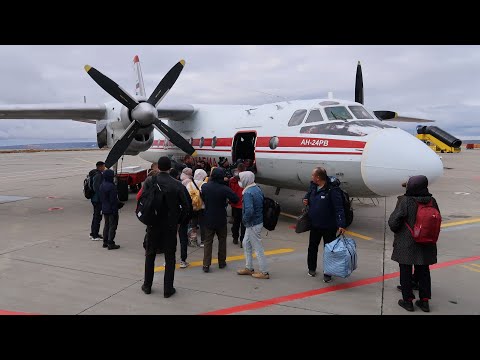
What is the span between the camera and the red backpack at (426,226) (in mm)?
4656

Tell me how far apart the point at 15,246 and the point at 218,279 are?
16.7 feet

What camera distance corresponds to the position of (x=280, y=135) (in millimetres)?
10305

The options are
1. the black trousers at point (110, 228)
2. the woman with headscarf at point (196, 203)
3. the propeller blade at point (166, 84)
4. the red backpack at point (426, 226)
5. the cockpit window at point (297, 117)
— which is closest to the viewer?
the red backpack at point (426, 226)

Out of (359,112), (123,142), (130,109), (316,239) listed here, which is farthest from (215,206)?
(130,109)

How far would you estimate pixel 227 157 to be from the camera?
12.7m

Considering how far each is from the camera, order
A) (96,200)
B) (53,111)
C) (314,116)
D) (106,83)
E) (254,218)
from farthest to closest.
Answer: (53,111) < (106,83) < (314,116) < (96,200) < (254,218)

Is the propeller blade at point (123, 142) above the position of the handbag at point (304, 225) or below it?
above

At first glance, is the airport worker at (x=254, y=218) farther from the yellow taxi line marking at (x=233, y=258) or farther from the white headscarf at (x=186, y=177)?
the white headscarf at (x=186, y=177)

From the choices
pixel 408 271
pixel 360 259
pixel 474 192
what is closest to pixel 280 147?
pixel 360 259

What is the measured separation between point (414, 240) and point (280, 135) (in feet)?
19.6

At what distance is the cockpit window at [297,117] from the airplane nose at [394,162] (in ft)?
7.64

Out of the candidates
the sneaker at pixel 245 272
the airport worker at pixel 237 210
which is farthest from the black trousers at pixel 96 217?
the sneaker at pixel 245 272

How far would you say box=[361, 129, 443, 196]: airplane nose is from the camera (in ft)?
24.4

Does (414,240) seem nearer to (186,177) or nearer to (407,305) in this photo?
(407,305)
